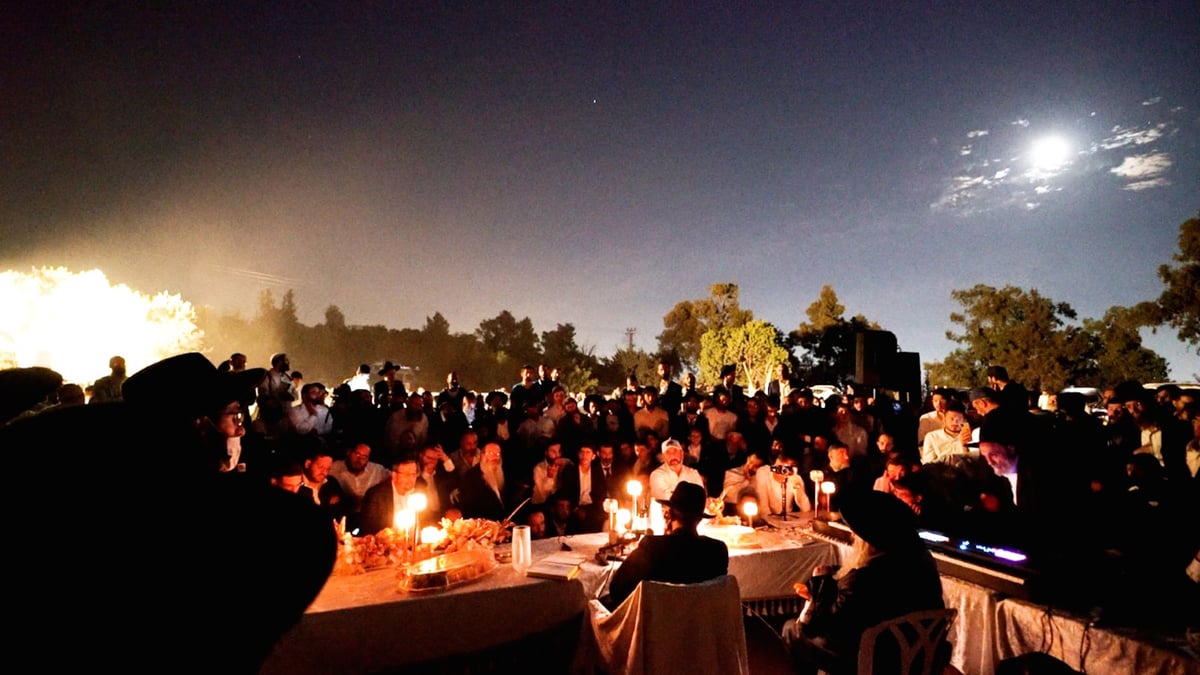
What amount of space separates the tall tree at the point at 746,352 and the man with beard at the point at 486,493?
39196mm

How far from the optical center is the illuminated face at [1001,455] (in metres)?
5.41

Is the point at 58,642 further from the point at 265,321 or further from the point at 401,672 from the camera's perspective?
the point at 265,321

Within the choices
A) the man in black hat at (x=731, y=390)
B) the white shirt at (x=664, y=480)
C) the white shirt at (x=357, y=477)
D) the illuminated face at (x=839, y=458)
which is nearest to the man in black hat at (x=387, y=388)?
the white shirt at (x=357, y=477)

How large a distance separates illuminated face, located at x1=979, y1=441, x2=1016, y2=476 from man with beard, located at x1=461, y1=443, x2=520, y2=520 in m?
5.41

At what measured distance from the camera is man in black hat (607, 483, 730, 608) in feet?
12.5

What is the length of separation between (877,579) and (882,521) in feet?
1.20

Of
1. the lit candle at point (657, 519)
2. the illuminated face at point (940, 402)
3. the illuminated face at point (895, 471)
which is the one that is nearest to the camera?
the lit candle at point (657, 519)

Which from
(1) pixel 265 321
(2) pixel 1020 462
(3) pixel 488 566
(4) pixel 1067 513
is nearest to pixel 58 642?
(3) pixel 488 566

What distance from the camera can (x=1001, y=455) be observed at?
5.44m

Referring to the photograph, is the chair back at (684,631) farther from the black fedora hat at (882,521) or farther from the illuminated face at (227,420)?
the illuminated face at (227,420)

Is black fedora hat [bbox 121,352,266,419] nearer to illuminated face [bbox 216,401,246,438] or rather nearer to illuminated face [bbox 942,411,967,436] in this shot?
illuminated face [bbox 216,401,246,438]

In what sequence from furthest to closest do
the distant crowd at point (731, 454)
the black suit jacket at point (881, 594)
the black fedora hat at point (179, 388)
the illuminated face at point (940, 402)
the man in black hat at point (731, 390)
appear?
the man in black hat at point (731, 390)
the illuminated face at point (940, 402)
the distant crowd at point (731, 454)
the black suit jacket at point (881, 594)
the black fedora hat at point (179, 388)

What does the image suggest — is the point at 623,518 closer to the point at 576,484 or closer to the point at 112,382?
the point at 576,484

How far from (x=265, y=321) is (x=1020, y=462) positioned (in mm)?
55304
